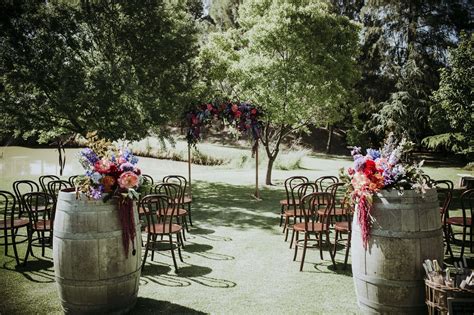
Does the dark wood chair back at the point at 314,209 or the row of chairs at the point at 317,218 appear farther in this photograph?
the row of chairs at the point at 317,218

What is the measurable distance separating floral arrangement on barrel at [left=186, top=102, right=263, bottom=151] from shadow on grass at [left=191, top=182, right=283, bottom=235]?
80.3 inches

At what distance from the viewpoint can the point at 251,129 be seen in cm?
1166

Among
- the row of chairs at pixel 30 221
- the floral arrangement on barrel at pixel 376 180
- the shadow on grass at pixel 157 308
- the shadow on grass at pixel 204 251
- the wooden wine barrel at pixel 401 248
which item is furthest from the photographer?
the shadow on grass at pixel 204 251

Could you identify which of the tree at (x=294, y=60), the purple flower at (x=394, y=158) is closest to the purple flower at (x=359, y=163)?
the purple flower at (x=394, y=158)

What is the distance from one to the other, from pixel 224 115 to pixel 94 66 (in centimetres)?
443

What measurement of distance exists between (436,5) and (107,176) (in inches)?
1119

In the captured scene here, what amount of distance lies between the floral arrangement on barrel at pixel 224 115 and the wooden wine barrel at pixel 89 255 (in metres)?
7.30

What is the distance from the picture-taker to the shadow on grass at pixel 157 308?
4434 millimetres

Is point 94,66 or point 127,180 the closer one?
point 127,180

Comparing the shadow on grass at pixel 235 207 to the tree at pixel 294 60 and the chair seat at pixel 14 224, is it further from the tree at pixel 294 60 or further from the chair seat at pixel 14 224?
the chair seat at pixel 14 224

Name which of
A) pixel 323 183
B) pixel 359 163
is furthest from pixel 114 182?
pixel 323 183

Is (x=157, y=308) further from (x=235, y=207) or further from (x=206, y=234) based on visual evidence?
(x=235, y=207)

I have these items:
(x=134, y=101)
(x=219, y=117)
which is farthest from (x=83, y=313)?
(x=134, y=101)

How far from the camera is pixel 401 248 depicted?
3.85 metres
